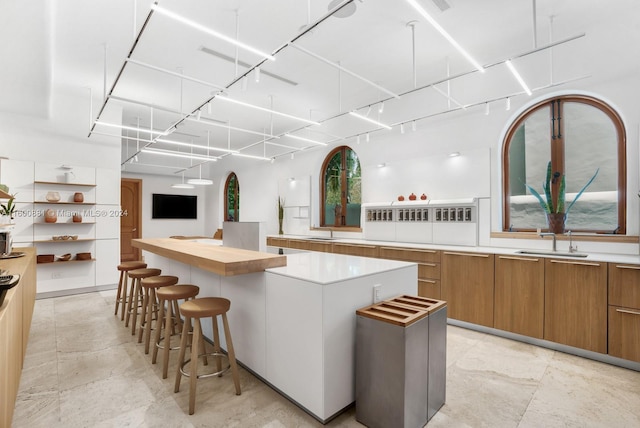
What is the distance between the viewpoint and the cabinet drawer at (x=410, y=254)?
4.21 metres

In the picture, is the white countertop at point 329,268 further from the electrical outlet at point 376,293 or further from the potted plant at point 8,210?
the potted plant at point 8,210

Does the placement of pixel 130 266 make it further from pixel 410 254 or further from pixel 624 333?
pixel 624 333

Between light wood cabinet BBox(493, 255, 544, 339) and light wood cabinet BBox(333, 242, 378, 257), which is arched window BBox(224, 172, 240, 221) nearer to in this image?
light wood cabinet BBox(333, 242, 378, 257)

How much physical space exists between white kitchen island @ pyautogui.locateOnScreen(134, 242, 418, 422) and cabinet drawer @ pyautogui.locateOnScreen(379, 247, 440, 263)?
4.98 ft

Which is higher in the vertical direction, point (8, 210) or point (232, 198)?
point (232, 198)

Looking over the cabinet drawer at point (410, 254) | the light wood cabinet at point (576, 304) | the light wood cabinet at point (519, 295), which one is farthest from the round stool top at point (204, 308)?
the light wood cabinet at point (576, 304)

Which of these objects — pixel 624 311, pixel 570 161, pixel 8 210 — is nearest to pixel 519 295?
pixel 624 311

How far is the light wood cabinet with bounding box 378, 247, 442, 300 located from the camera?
4.16m

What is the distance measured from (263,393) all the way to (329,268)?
3.54ft

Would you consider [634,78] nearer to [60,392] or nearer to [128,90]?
[60,392]

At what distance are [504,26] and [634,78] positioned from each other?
1455mm

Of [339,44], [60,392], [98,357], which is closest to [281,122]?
[339,44]

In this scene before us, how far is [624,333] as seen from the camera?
289 cm

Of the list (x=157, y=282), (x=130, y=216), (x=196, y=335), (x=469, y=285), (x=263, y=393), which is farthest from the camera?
(x=130, y=216)
